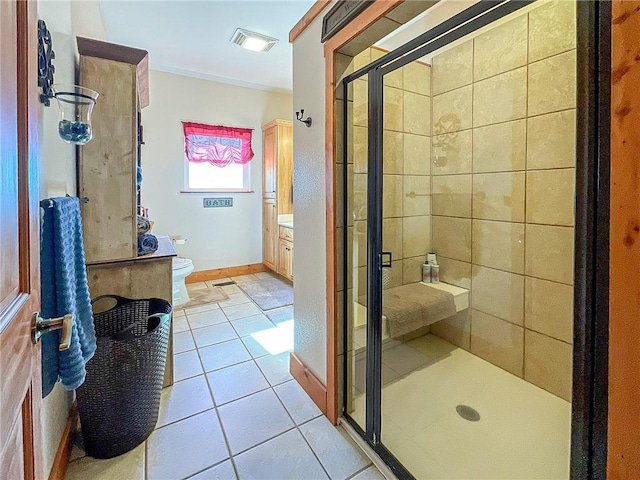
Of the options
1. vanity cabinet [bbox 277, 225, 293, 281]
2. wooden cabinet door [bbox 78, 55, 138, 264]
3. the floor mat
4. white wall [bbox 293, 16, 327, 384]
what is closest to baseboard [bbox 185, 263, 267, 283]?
the floor mat

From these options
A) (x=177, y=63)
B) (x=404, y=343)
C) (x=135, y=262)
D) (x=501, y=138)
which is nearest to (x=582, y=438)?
(x=404, y=343)

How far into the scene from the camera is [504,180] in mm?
2016

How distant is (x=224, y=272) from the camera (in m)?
4.34

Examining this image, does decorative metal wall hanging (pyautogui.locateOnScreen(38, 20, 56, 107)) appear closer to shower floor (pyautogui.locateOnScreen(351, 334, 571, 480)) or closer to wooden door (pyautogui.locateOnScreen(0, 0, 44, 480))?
wooden door (pyautogui.locateOnScreen(0, 0, 44, 480))

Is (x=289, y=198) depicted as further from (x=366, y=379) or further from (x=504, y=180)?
(x=366, y=379)

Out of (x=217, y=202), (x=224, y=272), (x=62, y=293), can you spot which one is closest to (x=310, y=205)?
(x=62, y=293)

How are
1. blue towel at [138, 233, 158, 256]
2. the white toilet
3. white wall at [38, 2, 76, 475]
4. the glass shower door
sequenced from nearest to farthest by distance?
white wall at [38, 2, 76, 475], the glass shower door, blue towel at [138, 233, 158, 256], the white toilet

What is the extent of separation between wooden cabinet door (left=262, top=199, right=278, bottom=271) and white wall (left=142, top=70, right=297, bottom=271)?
8 cm

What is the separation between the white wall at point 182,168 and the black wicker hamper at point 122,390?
9.05ft

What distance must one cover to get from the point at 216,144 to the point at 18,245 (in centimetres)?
377

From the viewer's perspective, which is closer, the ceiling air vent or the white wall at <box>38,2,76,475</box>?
the white wall at <box>38,2,76,475</box>

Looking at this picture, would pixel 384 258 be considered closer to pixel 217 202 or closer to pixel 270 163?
pixel 270 163

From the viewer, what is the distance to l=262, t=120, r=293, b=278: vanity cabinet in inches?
160

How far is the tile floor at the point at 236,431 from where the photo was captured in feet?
4.42
